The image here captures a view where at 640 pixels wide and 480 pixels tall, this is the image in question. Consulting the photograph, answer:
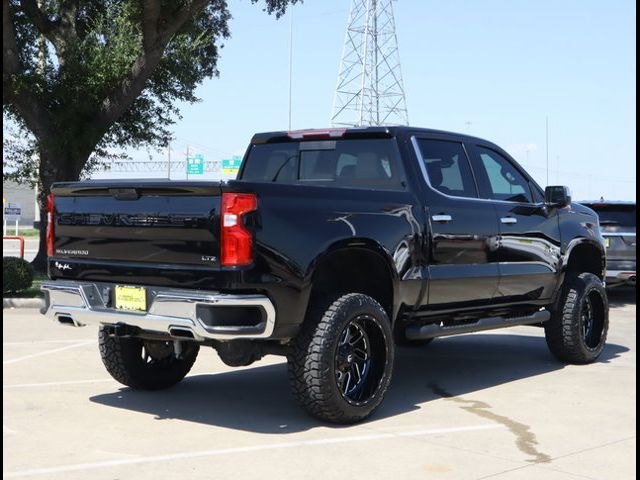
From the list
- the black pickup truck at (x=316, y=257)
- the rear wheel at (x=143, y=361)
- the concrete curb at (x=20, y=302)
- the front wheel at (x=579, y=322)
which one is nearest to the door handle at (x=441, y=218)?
the black pickup truck at (x=316, y=257)

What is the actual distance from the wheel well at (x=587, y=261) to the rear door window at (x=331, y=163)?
9.41ft

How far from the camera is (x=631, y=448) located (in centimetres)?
583

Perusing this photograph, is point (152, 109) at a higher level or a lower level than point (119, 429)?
higher

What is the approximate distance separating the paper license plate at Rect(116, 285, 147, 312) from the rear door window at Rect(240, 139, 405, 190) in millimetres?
1923

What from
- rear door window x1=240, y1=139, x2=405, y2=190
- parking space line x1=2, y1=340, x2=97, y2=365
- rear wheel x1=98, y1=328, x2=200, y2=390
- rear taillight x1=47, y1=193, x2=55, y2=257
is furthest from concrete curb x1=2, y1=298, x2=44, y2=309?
rear taillight x1=47, y1=193, x2=55, y2=257

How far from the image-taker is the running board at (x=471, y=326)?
23.4 feet

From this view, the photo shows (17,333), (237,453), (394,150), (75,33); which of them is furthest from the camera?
(75,33)

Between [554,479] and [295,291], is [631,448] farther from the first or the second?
[295,291]

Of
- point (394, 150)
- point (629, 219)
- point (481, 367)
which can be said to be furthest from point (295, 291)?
point (629, 219)

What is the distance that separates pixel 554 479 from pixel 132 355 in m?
3.59

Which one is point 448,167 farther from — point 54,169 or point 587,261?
point 54,169

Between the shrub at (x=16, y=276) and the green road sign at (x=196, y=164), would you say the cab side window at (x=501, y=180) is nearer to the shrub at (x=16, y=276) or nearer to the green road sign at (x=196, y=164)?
the shrub at (x=16, y=276)

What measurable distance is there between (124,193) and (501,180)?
3572mm

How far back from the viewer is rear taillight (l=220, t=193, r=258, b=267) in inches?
227
